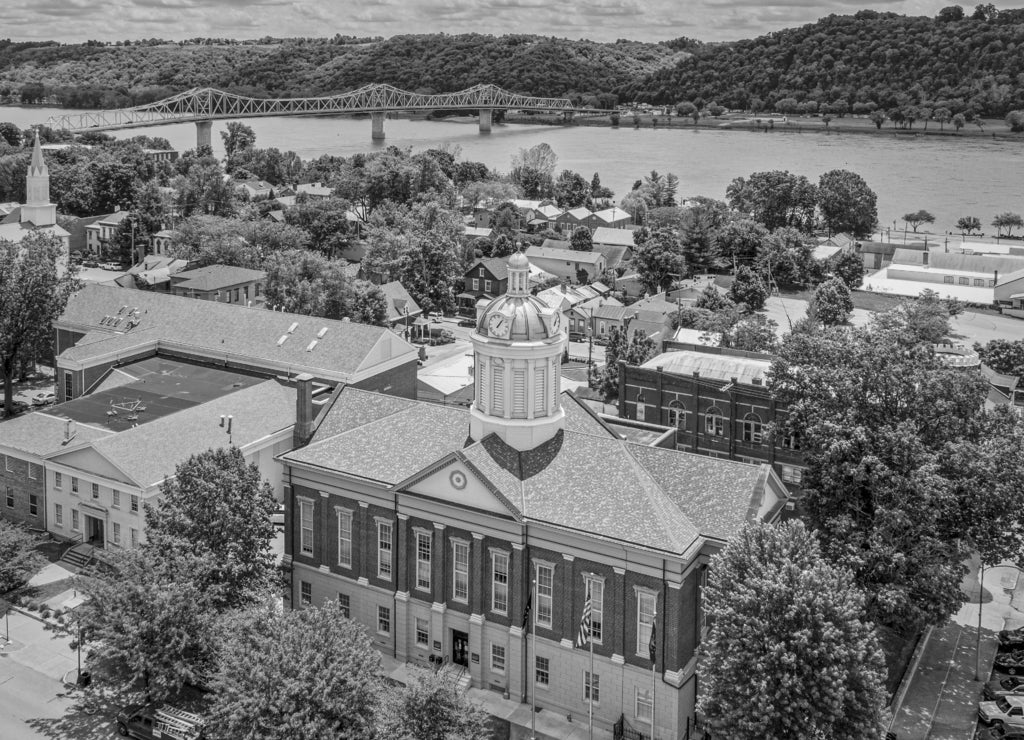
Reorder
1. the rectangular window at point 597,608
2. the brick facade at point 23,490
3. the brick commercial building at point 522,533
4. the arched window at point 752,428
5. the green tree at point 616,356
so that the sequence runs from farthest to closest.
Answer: the green tree at point 616,356 < the arched window at point 752,428 < the brick facade at point 23,490 < the rectangular window at point 597,608 < the brick commercial building at point 522,533

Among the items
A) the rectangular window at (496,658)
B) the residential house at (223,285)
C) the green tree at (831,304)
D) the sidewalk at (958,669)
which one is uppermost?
the residential house at (223,285)

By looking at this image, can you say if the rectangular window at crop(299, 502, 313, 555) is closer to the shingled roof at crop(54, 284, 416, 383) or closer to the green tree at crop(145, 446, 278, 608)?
the green tree at crop(145, 446, 278, 608)

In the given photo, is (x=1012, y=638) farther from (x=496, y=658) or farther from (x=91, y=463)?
(x=91, y=463)

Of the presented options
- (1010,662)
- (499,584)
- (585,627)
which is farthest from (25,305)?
(1010,662)

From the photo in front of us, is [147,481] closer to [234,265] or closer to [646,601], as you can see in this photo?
[646,601]

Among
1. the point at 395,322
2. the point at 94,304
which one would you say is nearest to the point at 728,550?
the point at 94,304

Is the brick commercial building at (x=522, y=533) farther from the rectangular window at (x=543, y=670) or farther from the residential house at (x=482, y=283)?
the residential house at (x=482, y=283)

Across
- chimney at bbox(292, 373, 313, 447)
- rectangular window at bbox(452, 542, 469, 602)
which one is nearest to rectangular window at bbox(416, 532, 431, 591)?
rectangular window at bbox(452, 542, 469, 602)

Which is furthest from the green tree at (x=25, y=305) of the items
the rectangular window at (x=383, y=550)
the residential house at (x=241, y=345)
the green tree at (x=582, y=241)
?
the green tree at (x=582, y=241)

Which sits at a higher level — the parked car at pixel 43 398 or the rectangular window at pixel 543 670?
the parked car at pixel 43 398
